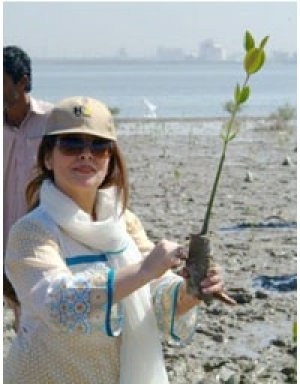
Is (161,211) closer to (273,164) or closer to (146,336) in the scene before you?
(273,164)

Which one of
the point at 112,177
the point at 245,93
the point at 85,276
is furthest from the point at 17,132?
the point at 245,93

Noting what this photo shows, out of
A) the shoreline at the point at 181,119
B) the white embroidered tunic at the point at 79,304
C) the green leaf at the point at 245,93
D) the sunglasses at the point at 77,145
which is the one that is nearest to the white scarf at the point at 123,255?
the white embroidered tunic at the point at 79,304

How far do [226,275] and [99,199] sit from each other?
4.38m

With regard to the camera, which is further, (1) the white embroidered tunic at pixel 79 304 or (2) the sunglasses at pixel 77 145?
(2) the sunglasses at pixel 77 145

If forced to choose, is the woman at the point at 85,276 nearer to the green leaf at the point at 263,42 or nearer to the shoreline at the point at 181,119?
the green leaf at the point at 263,42

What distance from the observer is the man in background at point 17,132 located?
3781mm

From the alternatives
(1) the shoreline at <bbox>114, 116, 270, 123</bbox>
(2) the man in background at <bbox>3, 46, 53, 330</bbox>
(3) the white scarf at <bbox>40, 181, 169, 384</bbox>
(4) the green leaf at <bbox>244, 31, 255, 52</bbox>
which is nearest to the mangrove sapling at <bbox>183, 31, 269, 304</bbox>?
(4) the green leaf at <bbox>244, 31, 255, 52</bbox>

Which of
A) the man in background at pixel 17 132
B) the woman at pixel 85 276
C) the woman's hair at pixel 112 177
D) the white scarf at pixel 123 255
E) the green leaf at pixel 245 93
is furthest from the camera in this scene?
the man in background at pixel 17 132

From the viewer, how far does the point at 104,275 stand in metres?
2.41

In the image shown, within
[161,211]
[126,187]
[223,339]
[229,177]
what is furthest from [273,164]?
[126,187]

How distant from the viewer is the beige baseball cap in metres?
2.52

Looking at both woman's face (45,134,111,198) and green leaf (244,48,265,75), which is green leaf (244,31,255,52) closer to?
green leaf (244,48,265,75)

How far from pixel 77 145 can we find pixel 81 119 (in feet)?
0.21

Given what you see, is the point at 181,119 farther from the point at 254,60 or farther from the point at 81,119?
the point at 254,60
